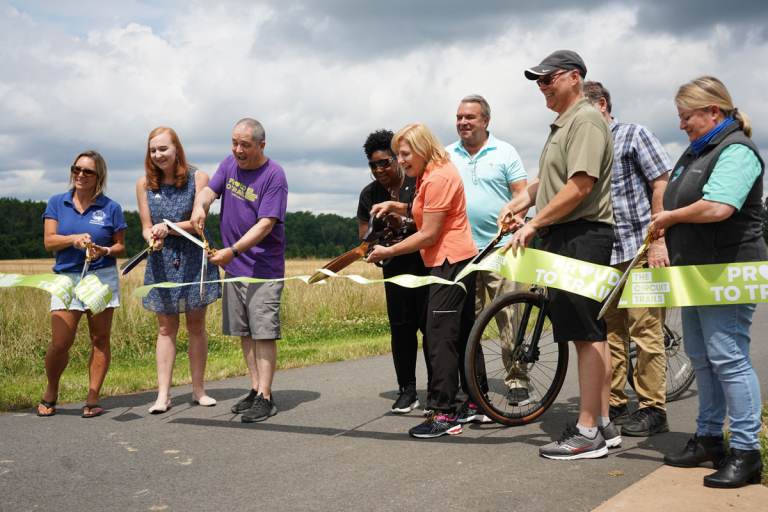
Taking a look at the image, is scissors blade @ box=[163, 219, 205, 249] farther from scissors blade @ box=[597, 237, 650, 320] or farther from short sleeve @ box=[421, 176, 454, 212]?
scissors blade @ box=[597, 237, 650, 320]

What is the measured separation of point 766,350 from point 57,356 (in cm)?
768

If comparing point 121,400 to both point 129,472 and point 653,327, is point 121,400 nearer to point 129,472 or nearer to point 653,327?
point 129,472

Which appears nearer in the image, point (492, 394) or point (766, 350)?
point (492, 394)

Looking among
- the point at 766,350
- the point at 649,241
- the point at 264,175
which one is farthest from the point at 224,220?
the point at 766,350

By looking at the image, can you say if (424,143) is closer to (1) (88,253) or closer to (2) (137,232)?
(1) (88,253)

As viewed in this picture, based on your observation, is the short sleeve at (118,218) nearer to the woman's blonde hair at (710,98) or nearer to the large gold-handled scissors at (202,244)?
the large gold-handled scissors at (202,244)

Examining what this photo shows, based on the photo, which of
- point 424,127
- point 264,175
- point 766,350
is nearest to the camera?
point 424,127

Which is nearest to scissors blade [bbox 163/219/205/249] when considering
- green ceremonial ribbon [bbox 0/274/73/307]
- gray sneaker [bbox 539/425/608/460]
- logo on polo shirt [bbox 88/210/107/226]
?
logo on polo shirt [bbox 88/210/107/226]

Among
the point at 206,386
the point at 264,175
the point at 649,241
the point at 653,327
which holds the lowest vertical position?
the point at 206,386

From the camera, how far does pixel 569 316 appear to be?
487 cm

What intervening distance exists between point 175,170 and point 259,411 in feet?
6.62

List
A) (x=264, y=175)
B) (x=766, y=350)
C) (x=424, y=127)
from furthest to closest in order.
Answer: (x=766, y=350) → (x=264, y=175) → (x=424, y=127)

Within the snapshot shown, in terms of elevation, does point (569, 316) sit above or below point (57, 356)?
above

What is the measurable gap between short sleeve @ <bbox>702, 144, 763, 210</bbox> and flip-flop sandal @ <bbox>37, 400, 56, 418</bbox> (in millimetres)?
4847
